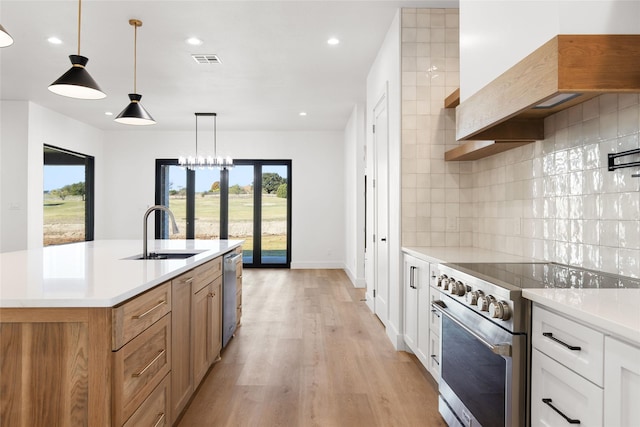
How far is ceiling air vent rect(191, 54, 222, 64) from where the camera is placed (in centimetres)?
432

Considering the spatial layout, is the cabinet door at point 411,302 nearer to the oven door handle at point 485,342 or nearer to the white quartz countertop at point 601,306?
the oven door handle at point 485,342

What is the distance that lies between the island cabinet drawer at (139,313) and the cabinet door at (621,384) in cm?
152

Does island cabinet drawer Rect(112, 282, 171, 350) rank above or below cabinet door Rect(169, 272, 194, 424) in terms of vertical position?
above

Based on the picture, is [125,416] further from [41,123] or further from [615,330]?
[41,123]

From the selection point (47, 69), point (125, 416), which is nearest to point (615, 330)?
point (125, 416)

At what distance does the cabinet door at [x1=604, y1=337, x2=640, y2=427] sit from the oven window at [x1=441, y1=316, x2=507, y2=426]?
1.48 ft

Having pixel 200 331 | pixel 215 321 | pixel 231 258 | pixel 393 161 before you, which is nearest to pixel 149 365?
pixel 200 331

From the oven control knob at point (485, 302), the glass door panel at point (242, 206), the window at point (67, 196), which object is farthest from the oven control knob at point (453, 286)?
the window at point (67, 196)

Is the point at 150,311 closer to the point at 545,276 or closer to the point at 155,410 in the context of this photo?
the point at 155,410

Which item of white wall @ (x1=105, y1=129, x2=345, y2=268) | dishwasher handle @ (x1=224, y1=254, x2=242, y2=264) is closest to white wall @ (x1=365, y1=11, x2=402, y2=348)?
dishwasher handle @ (x1=224, y1=254, x2=242, y2=264)

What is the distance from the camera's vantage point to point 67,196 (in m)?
7.30

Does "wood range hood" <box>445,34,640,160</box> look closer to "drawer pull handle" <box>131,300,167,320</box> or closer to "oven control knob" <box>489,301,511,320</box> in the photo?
"oven control knob" <box>489,301,511,320</box>

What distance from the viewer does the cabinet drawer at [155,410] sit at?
1.54 m

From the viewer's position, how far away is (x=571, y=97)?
69.6 inches
